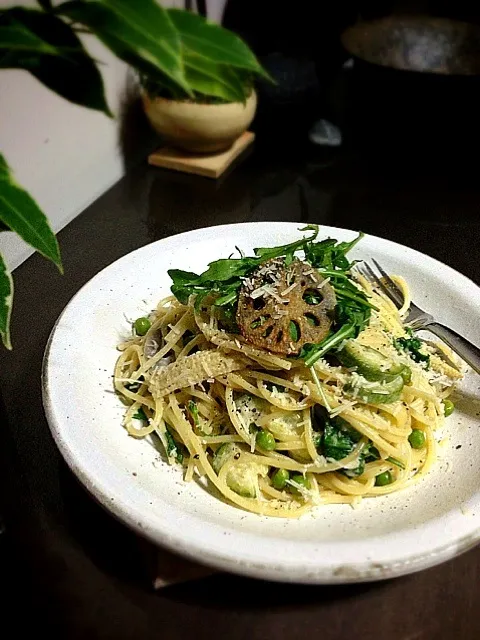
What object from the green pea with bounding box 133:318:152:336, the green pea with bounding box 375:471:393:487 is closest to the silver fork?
the green pea with bounding box 375:471:393:487

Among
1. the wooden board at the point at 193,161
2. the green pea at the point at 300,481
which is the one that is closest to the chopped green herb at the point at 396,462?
the green pea at the point at 300,481

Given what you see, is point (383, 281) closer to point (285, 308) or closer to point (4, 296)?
point (285, 308)

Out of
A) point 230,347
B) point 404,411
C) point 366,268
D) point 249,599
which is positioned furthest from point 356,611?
point 366,268

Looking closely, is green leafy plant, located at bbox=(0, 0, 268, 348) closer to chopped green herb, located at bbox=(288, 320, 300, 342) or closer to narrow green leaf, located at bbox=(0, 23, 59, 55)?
narrow green leaf, located at bbox=(0, 23, 59, 55)

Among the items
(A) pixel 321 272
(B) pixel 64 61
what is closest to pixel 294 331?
(A) pixel 321 272

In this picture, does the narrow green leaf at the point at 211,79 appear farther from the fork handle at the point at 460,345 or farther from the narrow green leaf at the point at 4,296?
the fork handle at the point at 460,345

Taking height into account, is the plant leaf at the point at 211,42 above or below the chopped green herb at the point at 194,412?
above
